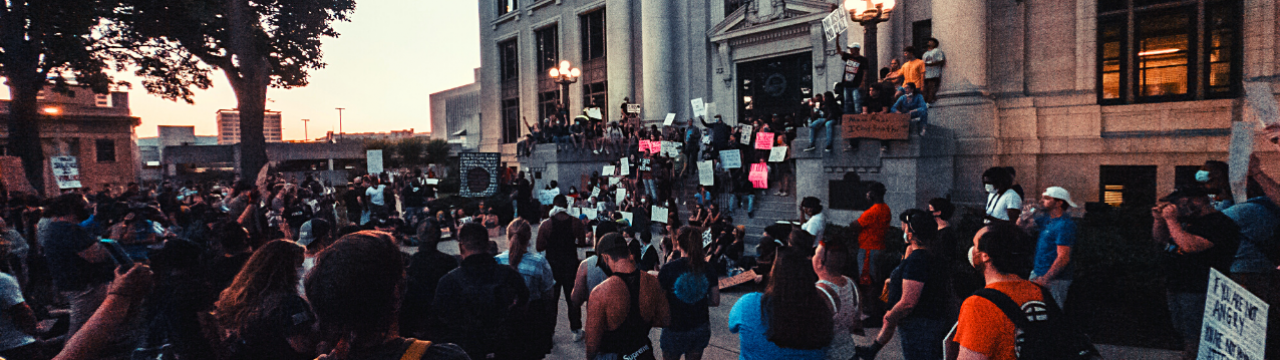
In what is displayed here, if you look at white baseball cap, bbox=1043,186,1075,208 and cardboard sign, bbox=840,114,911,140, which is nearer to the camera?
white baseball cap, bbox=1043,186,1075,208

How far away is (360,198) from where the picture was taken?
1376 cm

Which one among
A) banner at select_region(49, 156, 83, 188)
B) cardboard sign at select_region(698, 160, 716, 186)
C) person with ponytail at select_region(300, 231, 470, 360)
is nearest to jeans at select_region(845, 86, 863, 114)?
cardboard sign at select_region(698, 160, 716, 186)

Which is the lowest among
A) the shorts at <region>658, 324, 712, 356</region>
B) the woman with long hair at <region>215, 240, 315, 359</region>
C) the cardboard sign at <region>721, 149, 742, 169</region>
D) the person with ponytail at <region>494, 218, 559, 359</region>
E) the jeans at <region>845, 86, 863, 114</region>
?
the shorts at <region>658, 324, 712, 356</region>

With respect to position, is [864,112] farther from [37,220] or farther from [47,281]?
[37,220]

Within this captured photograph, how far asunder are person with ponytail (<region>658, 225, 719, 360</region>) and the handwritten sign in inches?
124

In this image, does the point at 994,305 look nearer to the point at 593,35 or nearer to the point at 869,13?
the point at 869,13

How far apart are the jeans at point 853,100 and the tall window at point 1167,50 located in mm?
5440

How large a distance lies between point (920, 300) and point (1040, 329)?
1.44m

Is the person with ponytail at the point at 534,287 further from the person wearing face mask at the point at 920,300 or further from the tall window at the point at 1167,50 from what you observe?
the tall window at the point at 1167,50

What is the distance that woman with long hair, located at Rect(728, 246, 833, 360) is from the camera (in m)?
2.82

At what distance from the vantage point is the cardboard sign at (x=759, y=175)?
1319 cm

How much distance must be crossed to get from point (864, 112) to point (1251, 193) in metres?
7.12

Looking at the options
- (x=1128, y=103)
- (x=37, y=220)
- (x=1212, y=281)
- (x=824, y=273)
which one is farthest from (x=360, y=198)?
(x=1128, y=103)

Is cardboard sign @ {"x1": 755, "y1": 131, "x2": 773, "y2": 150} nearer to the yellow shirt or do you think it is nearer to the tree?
the yellow shirt
